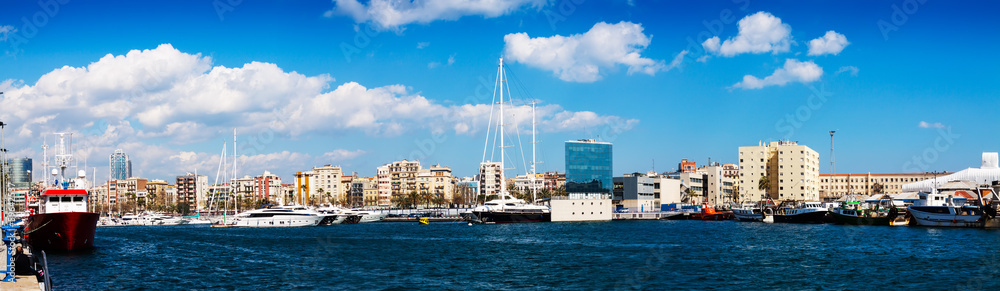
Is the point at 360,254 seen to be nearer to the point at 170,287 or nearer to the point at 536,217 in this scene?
the point at 170,287

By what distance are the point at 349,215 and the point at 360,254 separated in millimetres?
89053

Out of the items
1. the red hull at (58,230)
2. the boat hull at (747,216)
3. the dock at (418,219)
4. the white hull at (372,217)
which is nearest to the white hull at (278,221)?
the white hull at (372,217)

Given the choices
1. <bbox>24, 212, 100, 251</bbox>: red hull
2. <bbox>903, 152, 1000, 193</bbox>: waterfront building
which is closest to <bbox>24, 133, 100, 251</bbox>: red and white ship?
<bbox>24, 212, 100, 251</bbox>: red hull

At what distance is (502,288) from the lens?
126 feet

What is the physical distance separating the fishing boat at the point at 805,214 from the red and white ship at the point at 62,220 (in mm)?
102547

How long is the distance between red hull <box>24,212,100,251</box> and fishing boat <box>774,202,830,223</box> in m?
103

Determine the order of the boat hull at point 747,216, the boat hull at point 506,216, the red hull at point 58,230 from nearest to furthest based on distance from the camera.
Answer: the red hull at point 58,230, the boat hull at point 506,216, the boat hull at point 747,216

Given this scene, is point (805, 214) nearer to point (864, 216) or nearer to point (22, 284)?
point (864, 216)

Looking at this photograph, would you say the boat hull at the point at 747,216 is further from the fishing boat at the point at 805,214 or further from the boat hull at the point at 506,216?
the boat hull at the point at 506,216

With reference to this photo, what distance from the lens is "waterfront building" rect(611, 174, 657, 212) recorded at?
171 metres

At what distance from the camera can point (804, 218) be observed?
123 m

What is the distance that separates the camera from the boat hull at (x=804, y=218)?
120 metres

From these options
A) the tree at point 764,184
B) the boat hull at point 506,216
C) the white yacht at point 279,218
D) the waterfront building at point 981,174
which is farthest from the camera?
the tree at point 764,184

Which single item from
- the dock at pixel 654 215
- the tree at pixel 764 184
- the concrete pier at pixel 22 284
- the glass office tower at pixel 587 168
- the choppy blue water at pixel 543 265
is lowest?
the dock at pixel 654 215
